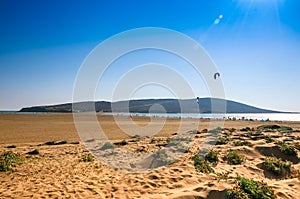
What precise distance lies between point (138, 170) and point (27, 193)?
4.15m

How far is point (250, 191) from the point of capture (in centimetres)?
646

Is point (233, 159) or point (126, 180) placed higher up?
point (233, 159)

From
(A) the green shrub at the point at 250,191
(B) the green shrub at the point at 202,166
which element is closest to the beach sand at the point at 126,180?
(B) the green shrub at the point at 202,166

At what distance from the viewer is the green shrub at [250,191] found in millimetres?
6285

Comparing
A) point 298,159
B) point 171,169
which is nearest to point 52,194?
point 171,169

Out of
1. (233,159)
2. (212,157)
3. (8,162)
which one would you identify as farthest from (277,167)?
(8,162)

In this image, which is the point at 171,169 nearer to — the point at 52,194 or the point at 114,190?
the point at 114,190

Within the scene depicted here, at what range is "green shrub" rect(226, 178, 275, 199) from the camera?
6.29 m

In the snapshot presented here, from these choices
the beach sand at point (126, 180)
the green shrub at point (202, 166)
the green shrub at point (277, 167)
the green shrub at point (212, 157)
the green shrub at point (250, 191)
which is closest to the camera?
the green shrub at point (250, 191)

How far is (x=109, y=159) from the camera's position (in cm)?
1186

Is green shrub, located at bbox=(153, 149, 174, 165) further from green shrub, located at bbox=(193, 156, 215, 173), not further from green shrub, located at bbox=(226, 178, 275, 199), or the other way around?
green shrub, located at bbox=(226, 178, 275, 199)

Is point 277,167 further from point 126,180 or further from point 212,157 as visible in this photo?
point 126,180

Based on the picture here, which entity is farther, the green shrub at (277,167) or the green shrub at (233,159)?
the green shrub at (233,159)

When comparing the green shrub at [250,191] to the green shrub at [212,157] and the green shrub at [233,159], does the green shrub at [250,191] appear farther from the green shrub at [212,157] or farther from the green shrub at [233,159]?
the green shrub at [233,159]
